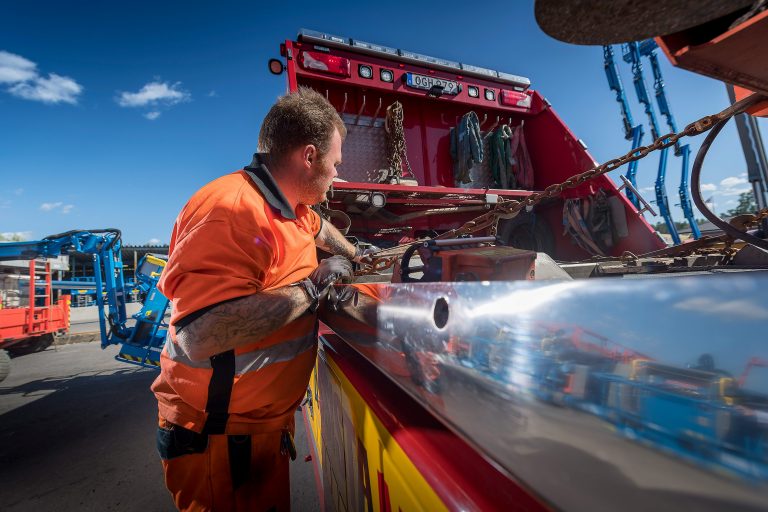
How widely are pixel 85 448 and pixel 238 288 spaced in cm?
351

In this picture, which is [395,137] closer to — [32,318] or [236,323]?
[236,323]

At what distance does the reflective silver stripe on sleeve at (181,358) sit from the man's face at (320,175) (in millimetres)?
811

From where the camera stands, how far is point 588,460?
32 centimetres

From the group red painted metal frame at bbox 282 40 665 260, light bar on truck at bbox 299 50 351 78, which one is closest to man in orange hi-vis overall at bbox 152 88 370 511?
red painted metal frame at bbox 282 40 665 260

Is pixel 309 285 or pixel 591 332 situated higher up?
pixel 309 285

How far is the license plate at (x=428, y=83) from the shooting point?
3.80 meters

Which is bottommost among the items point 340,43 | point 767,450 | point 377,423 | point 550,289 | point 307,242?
point 377,423

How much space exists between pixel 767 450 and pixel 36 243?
8.83 meters

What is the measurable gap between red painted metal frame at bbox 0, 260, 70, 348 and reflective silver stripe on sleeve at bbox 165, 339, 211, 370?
8.35m

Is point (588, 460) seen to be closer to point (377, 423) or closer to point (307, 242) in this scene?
point (377, 423)

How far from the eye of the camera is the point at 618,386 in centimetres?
30

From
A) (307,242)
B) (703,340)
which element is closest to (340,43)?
(307,242)

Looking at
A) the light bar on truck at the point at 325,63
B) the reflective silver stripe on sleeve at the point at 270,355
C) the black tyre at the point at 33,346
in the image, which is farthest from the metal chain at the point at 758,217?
the black tyre at the point at 33,346

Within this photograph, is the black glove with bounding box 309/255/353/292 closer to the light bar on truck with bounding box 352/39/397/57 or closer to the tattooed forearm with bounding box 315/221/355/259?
the tattooed forearm with bounding box 315/221/355/259
